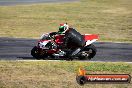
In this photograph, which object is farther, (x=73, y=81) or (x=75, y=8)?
(x=75, y=8)

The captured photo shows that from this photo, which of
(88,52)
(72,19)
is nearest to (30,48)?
(88,52)

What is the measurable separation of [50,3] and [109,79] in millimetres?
40849

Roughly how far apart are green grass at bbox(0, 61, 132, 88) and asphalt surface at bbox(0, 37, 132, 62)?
175 centimetres

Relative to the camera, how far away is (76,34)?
71.5 ft

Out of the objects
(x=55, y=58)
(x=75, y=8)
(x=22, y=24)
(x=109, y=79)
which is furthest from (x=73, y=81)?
(x=75, y=8)

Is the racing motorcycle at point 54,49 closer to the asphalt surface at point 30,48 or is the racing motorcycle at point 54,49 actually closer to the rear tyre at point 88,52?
the rear tyre at point 88,52

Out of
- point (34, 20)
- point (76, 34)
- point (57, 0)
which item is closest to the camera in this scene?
point (76, 34)

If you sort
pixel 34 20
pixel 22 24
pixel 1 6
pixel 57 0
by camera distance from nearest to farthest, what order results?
pixel 22 24, pixel 34 20, pixel 1 6, pixel 57 0

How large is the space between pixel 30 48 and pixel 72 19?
723 inches

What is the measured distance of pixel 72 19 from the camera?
42.7 metres

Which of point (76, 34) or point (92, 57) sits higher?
point (76, 34)

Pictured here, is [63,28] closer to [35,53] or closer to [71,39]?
[71,39]

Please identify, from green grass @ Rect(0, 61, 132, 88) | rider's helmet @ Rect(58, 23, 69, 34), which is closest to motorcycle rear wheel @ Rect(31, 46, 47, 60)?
green grass @ Rect(0, 61, 132, 88)

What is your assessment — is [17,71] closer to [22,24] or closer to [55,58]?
[55,58]
